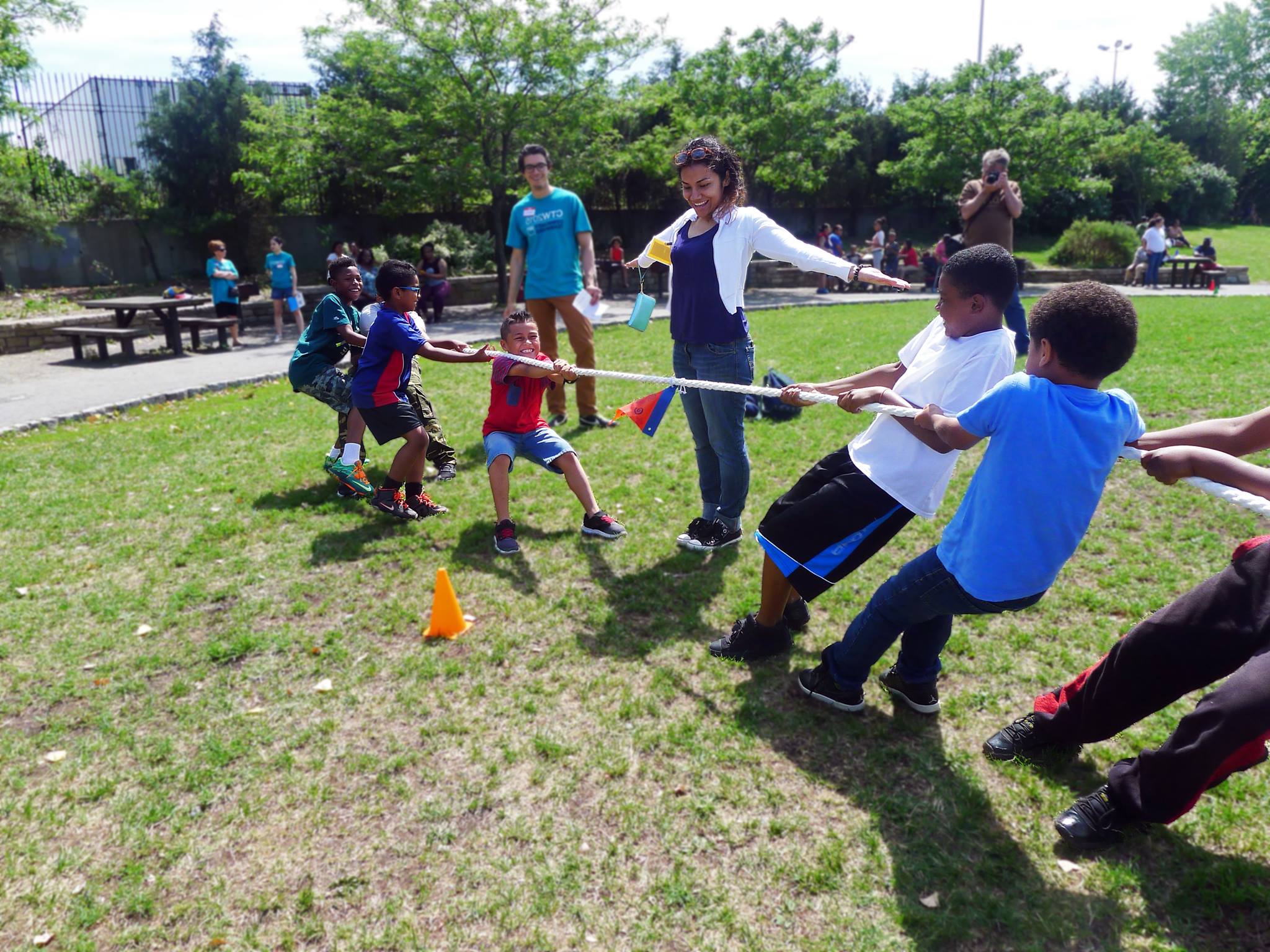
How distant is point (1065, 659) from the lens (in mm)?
3949

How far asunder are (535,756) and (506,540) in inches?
80.5

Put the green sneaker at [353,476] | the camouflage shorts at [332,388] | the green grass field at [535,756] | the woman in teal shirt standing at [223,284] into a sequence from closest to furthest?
1. the green grass field at [535,756]
2. the green sneaker at [353,476]
3. the camouflage shorts at [332,388]
4. the woman in teal shirt standing at [223,284]

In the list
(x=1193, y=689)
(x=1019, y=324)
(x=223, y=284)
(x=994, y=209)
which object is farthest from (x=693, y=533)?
(x=223, y=284)

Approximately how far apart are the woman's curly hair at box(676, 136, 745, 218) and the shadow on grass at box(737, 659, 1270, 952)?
2684 mm

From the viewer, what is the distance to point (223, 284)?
14914 millimetres

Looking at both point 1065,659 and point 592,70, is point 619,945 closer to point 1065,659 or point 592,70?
point 1065,659

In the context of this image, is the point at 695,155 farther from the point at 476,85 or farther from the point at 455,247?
the point at 455,247

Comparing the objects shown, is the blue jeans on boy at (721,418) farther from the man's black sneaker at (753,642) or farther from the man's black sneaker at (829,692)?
the man's black sneaker at (829,692)

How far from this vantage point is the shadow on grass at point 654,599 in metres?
4.30

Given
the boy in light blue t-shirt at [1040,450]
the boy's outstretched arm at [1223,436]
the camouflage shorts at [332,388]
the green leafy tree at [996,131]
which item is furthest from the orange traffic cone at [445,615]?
the green leafy tree at [996,131]

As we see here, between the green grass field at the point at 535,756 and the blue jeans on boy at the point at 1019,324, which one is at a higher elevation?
the blue jeans on boy at the point at 1019,324

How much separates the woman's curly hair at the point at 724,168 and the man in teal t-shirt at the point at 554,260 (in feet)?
9.27

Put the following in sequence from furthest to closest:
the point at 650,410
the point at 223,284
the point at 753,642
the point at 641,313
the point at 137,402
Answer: the point at 223,284
the point at 137,402
the point at 641,313
the point at 650,410
the point at 753,642

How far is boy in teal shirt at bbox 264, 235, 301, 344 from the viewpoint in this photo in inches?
625
